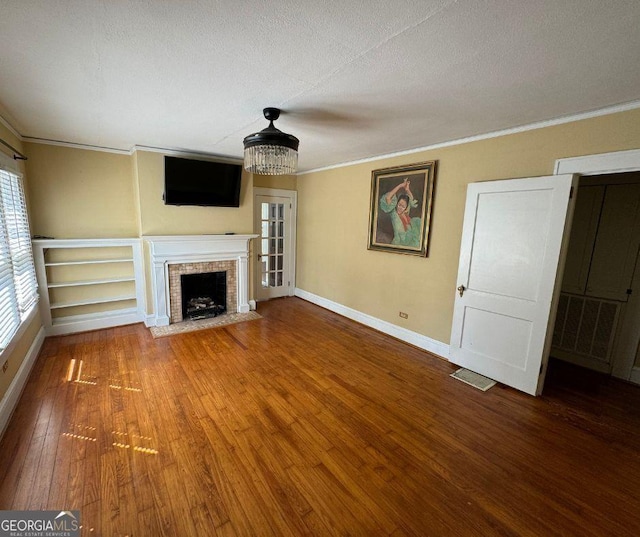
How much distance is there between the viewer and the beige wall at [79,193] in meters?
3.61

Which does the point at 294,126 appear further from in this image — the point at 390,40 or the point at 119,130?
the point at 119,130

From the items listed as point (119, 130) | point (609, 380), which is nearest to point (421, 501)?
point (609, 380)

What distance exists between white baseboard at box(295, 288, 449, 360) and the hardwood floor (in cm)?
27

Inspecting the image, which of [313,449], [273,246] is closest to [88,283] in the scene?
[273,246]

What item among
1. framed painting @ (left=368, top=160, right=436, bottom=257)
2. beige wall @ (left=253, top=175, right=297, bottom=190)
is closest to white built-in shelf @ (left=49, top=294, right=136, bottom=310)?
beige wall @ (left=253, top=175, right=297, bottom=190)

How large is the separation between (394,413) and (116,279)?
392 centimetres

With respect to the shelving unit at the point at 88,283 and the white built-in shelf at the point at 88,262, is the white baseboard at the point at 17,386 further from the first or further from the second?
the white built-in shelf at the point at 88,262

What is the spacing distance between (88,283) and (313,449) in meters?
3.64

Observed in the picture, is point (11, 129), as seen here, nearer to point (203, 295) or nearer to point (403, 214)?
point (203, 295)

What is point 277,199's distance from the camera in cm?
545

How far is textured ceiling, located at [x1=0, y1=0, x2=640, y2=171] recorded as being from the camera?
125cm

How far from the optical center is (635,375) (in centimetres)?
299

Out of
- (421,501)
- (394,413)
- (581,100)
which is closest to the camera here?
(421,501)

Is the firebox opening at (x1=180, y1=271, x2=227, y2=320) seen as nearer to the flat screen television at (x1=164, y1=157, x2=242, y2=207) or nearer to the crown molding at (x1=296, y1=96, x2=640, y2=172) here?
the flat screen television at (x1=164, y1=157, x2=242, y2=207)
